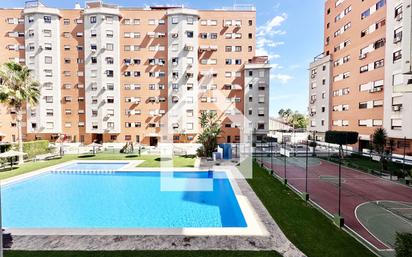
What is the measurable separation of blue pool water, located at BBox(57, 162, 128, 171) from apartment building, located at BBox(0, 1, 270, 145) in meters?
17.9

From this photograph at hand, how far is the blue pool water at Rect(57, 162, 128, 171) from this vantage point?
20.1m

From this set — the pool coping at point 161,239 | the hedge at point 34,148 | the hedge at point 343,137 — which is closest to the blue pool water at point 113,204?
the pool coping at point 161,239

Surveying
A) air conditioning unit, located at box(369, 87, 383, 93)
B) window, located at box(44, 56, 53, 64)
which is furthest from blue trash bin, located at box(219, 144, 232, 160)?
window, located at box(44, 56, 53, 64)

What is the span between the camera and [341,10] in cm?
3322

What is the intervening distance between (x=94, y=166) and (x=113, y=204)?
35.0 ft

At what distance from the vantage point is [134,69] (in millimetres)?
39875

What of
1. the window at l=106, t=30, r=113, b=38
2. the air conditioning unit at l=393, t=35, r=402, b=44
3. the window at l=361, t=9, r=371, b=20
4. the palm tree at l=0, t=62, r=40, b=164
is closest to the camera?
the palm tree at l=0, t=62, r=40, b=164

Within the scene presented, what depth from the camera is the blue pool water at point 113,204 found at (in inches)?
389

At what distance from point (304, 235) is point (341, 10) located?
1561 inches

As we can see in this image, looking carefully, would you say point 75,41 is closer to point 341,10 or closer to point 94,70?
point 94,70

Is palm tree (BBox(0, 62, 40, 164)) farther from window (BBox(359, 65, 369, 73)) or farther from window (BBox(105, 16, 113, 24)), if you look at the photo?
window (BBox(359, 65, 369, 73))

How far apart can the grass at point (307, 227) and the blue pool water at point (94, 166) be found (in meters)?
14.9

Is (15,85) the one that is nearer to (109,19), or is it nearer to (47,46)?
(47,46)

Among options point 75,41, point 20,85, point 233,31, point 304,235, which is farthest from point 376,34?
point 75,41
